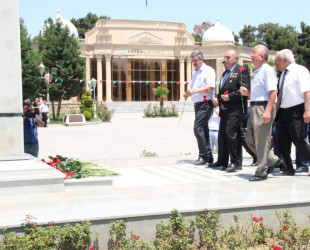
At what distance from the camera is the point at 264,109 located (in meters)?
5.96

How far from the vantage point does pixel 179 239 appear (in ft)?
12.0

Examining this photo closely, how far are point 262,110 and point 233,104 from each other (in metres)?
0.68

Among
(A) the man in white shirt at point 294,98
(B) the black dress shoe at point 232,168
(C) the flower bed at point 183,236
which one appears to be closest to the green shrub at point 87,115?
(B) the black dress shoe at point 232,168

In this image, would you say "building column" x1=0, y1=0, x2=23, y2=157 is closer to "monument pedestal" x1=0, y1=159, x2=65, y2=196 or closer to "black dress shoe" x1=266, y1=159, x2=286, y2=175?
"monument pedestal" x1=0, y1=159, x2=65, y2=196

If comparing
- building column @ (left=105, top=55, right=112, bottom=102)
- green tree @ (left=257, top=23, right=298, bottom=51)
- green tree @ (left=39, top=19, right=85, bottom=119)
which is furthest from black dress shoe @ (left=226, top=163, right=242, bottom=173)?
green tree @ (left=257, top=23, right=298, bottom=51)

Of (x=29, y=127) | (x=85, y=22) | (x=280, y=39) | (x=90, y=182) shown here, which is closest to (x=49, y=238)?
(x=90, y=182)

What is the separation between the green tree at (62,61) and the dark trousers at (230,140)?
25980 millimetres

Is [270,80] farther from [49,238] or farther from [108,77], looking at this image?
[108,77]

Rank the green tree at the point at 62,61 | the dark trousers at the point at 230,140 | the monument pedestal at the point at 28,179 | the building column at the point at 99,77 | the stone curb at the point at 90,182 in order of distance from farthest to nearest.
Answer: the building column at the point at 99,77 → the green tree at the point at 62,61 → the dark trousers at the point at 230,140 → the stone curb at the point at 90,182 → the monument pedestal at the point at 28,179

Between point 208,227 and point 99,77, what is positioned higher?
point 99,77

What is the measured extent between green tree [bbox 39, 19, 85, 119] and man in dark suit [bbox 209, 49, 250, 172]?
26172 millimetres

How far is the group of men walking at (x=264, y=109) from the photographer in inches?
233

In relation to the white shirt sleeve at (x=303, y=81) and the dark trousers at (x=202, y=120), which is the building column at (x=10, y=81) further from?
the white shirt sleeve at (x=303, y=81)

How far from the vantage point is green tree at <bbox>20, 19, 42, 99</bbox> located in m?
29.9
